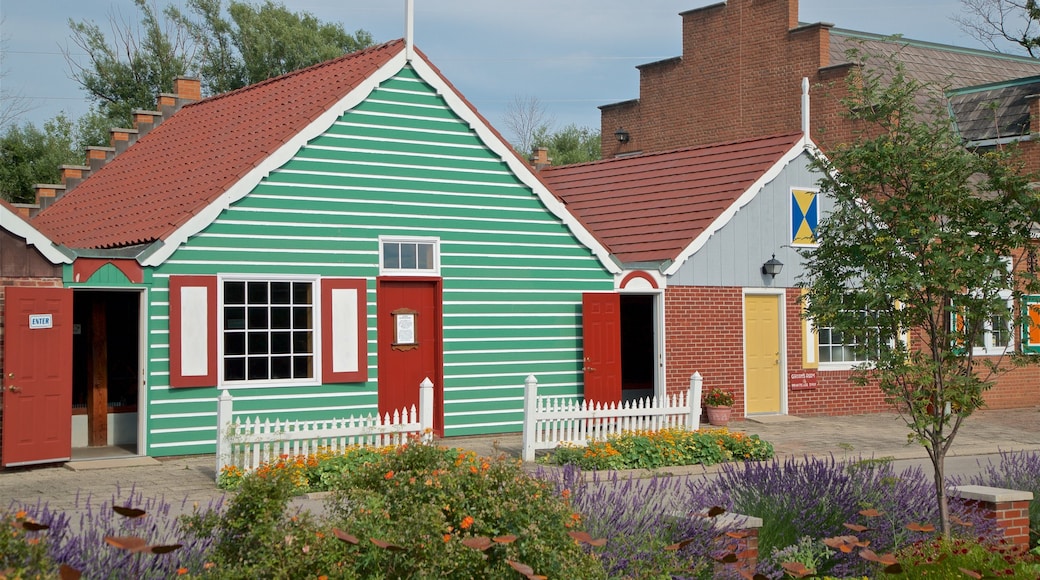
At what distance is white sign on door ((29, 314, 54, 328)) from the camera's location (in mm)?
13281

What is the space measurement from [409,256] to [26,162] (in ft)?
75.7

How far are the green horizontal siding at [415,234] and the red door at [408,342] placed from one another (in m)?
0.14

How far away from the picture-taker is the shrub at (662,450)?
44.6 ft

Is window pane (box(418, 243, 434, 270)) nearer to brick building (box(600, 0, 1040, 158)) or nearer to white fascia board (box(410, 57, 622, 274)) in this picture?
white fascia board (box(410, 57, 622, 274))

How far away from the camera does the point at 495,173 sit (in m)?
17.4

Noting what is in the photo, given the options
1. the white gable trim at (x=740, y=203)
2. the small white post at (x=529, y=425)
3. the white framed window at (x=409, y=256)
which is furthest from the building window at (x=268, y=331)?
the white gable trim at (x=740, y=203)

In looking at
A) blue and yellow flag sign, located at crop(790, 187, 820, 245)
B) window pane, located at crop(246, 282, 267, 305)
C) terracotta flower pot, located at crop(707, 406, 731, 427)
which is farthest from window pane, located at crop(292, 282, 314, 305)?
blue and yellow flag sign, located at crop(790, 187, 820, 245)

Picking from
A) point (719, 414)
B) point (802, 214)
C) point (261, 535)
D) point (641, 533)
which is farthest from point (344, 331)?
point (261, 535)

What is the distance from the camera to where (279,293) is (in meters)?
15.4

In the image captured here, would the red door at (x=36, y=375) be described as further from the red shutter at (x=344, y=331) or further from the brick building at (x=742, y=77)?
the brick building at (x=742, y=77)

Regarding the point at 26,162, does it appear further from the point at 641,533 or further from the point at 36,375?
the point at 641,533

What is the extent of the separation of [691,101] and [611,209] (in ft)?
32.4

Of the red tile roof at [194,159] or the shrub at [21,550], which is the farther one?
the red tile roof at [194,159]

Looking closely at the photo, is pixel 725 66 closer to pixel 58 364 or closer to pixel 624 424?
pixel 624 424
